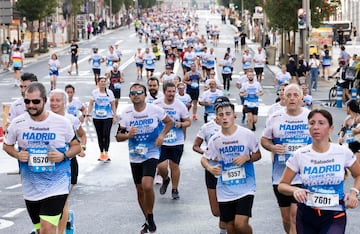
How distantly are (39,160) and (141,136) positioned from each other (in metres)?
3.04

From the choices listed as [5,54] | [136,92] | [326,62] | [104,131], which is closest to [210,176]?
[136,92]

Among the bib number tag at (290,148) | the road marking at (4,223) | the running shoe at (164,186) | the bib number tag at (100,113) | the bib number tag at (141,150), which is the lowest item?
the road marking at (4,223)

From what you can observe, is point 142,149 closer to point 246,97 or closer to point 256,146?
point 256,146

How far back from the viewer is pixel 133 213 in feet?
41.6

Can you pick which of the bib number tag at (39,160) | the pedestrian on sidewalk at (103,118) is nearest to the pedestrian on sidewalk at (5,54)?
the pedestrian on sidewalk at (103,118)

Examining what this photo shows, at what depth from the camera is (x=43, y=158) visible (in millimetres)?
8727

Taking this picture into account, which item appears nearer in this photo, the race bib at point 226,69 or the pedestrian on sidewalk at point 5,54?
the race bib at point 226,69

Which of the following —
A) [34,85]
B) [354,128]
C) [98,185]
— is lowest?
[98,185]

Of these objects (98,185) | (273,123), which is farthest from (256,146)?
(98,185)

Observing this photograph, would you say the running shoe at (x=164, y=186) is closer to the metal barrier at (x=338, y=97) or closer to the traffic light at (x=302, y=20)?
the metal barrier at (x=338, y=97)

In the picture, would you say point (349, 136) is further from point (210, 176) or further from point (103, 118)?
point (103, 118)

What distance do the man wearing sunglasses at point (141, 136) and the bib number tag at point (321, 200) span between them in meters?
4.08

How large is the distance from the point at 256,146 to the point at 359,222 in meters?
3.17

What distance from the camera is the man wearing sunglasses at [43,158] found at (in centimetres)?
870
